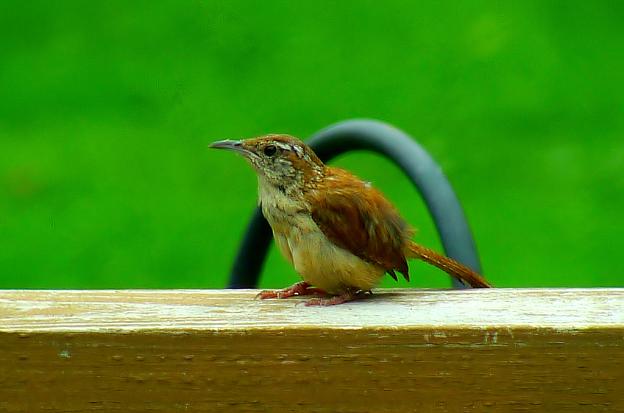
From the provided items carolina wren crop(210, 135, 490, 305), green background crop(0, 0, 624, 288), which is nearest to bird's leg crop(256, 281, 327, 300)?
carolina wren crop(210, 135, 490, 305)

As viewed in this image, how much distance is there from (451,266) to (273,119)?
278 inches

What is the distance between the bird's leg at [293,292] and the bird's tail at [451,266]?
0.38 meters

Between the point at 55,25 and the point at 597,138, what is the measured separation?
615 centimetres

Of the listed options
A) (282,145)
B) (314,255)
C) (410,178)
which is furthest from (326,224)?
(410,178)

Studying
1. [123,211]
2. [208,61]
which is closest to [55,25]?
[208,61]

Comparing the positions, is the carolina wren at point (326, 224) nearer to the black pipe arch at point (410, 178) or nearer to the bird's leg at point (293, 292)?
the bird's leg at point (293, 292)

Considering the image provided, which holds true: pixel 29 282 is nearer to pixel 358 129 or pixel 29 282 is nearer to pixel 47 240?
pixel 47 240

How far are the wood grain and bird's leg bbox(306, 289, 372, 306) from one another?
49 cm

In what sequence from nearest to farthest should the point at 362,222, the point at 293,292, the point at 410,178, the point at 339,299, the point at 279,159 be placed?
the point at 339,299, the point at 293,292, the point at 362,222, the point at 279,159, the point at 410,178

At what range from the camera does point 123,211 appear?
9.59m

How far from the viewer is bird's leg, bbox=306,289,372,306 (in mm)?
3051

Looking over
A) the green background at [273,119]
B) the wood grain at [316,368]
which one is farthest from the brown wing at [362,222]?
the green background at [273,119]

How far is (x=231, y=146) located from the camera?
3660mm

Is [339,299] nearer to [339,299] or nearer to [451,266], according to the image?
[339,299]
